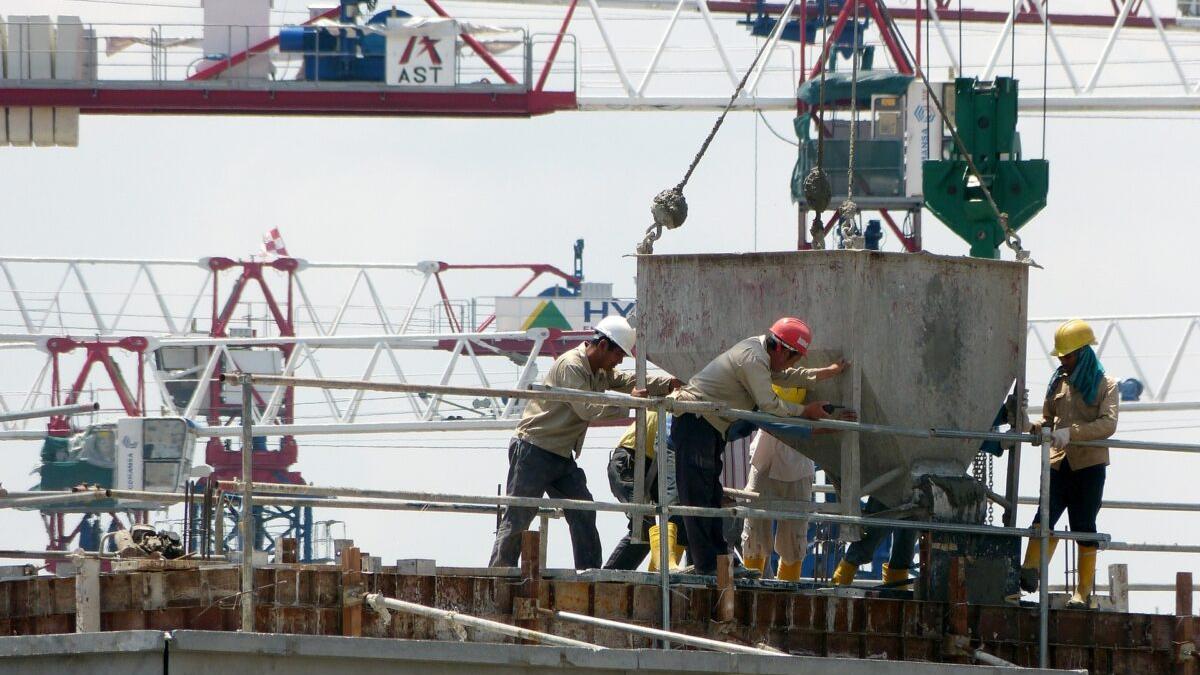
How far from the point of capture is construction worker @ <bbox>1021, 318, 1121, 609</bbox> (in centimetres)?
1428

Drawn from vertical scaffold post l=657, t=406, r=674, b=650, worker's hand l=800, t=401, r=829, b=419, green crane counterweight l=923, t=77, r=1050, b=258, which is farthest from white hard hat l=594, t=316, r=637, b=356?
green crane counterweight l=923, t=77, r=1050, b=258

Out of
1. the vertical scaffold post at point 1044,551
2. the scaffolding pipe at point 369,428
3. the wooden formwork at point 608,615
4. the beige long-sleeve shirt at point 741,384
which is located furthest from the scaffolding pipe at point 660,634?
the scaffolding pipe at point 369,428

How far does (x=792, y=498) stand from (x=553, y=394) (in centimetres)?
424

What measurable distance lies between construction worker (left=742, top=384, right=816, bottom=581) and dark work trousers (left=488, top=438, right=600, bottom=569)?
1365mm

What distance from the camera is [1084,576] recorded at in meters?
14.5

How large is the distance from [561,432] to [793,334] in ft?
6.65

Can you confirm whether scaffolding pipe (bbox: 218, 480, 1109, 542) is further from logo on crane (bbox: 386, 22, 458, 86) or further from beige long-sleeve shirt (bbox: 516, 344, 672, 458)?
logo on crane (bbox: 386, 22, 458, 86)

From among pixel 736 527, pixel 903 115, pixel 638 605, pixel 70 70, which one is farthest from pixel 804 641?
pixel 70 70

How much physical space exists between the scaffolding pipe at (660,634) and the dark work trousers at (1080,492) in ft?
10.2

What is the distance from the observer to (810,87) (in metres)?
44.7

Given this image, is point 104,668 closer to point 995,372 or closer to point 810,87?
point 995,372

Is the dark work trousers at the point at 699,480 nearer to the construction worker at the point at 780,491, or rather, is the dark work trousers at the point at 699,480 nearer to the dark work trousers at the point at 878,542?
the dark work trousers at the point at 878,542

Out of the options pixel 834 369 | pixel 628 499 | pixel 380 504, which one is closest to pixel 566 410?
pixel 628 499

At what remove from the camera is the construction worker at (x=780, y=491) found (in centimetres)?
1577
